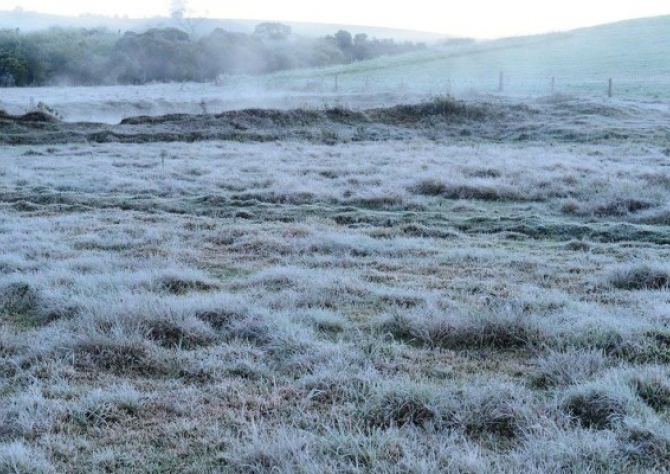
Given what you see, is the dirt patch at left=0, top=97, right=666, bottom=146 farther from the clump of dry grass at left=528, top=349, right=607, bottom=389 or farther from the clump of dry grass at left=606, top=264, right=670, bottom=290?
the clump of dry grass at left=528, top=349, right=607, bottom=389

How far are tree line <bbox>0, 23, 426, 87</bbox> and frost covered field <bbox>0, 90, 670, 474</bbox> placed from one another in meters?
45.1

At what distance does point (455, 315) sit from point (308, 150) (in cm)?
1467

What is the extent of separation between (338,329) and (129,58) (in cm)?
5495

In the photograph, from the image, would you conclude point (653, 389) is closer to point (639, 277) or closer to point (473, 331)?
point (473, 331)

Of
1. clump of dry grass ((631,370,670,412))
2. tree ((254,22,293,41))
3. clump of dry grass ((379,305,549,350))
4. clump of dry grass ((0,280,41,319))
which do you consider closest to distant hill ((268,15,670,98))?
tree ((254,22,293,41))

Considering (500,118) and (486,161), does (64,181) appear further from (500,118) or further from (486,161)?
(500,118)

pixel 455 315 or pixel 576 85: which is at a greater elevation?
pixel 576 85

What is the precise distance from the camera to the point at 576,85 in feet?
131

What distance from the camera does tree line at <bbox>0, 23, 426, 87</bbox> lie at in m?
53.8

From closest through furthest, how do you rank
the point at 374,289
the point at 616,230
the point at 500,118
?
the point at 374,289 < the point at 616,230 < the point at 500,118

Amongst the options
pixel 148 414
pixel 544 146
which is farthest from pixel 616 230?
pixel 544 146

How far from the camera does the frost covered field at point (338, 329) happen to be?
3.40 meters

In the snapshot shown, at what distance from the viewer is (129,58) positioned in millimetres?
55094

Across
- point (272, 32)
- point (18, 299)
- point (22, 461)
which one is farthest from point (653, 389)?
point (272, 32)
